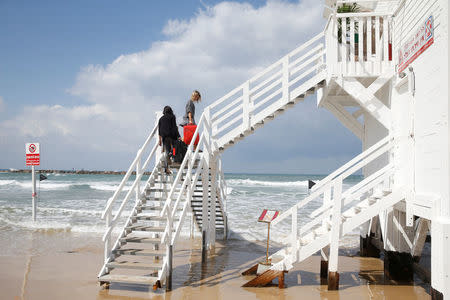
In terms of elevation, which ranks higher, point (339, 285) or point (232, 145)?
point (232, 145)

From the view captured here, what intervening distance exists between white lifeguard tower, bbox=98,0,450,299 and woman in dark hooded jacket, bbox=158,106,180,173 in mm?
285

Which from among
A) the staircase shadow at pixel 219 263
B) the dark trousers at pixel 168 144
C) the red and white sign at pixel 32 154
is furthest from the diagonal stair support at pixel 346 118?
the red and white sign at pixel 32 154

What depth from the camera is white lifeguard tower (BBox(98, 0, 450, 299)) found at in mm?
5859

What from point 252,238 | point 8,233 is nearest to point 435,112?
point 252,238

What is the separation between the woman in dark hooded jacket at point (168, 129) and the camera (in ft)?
28.7

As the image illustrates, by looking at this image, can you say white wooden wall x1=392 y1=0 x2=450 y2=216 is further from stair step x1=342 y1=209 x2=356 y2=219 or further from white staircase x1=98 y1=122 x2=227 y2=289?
white staircase x1=98 y1=122 x2=227 y2=289

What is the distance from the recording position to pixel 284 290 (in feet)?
24.0

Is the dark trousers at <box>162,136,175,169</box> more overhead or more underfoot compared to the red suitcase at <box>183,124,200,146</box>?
more underfoot

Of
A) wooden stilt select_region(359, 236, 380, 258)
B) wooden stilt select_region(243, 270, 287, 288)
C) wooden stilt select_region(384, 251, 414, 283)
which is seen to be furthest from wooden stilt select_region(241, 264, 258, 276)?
wooden stilt select_region(359, 236, 380, 258)

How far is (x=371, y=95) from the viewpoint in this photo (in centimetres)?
828

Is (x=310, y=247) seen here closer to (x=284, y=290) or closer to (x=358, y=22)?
(x=284, y=290)

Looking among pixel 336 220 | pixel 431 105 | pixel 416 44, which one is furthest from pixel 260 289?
pixel 416 44

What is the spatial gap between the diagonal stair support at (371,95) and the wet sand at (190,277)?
133 inches

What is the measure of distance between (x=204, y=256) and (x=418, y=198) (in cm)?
529
